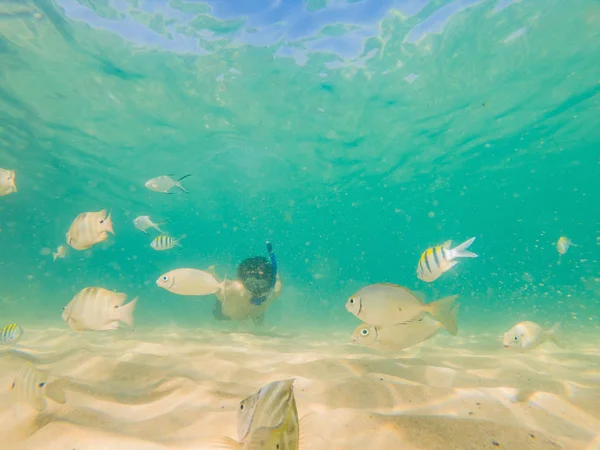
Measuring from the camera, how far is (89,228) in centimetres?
412

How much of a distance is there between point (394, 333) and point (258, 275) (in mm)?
3758

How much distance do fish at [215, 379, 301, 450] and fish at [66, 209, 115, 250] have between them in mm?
3532

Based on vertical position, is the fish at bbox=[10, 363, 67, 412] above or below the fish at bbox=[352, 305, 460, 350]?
below

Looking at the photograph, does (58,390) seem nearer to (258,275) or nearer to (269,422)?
(269,422)

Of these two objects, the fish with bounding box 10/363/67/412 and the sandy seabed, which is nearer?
the sandy seabed

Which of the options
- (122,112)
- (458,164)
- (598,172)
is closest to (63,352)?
(122,112)

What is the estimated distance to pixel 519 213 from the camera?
1901 inches

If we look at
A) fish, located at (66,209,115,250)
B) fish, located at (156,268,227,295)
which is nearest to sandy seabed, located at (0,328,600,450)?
fish, located at (156,268,227,295)

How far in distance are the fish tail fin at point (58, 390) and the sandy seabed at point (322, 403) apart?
3.0 inches

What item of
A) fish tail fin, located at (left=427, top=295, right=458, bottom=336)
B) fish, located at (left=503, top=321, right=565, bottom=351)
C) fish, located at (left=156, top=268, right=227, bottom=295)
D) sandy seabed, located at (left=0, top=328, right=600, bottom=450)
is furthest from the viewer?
fish, located at (left=503, top=321, right=565, bottom=351)

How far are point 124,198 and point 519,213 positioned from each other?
54.9 m

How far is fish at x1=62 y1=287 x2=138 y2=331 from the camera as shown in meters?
3.32

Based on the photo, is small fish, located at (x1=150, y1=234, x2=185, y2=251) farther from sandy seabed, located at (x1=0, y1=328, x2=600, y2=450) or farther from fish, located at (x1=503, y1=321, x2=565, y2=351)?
fish, located at (x1=503, y1=321, x2=565, y2=351)

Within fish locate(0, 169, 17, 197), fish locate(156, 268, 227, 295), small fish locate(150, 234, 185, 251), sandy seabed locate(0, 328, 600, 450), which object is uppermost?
fish locate(0, 169, 17, 197)
